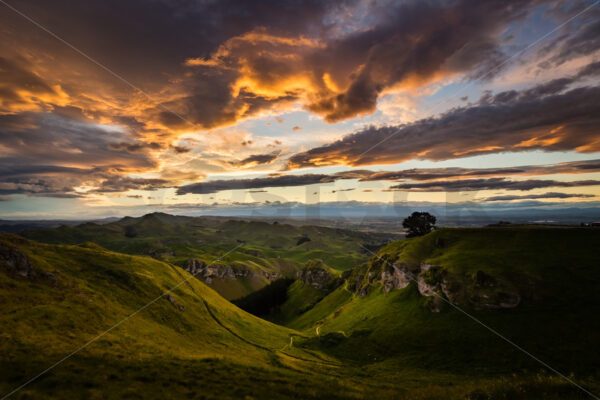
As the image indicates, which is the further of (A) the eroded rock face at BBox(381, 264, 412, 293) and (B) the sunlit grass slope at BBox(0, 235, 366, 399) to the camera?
(A) the eroded rock face at BBox(381, 264, 412, 293)

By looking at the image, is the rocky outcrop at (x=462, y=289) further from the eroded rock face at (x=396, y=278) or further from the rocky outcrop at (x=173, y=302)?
the rocky outcrop at (x=173, y=302)

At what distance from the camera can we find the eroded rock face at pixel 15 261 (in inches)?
1593

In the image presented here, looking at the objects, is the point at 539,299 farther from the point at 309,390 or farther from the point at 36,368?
the point at 36,368

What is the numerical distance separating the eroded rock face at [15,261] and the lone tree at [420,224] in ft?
417

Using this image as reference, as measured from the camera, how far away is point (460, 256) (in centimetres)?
6247

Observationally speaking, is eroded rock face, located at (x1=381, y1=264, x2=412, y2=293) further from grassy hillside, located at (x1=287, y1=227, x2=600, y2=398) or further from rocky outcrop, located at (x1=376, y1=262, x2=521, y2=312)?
grassy hillside, located at (x1=287, y1=227, x2=600, y2=398)

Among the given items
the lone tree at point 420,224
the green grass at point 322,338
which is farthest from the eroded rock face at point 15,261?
the lone tree at point 420,224

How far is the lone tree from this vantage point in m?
118

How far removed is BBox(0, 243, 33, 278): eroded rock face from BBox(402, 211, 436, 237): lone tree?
127 meters

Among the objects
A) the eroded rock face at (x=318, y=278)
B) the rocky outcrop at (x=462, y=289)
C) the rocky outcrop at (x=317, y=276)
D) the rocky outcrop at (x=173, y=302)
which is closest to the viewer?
the rocky outcrop at (x=462, y=289)

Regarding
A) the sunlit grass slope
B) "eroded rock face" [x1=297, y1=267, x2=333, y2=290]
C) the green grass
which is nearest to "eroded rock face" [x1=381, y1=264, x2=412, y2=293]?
the green grass

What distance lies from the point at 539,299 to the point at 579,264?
1404 centimetres

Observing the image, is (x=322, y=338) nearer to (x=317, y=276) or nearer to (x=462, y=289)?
(x=462, y=289)

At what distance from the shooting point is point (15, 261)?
41.4 meters
